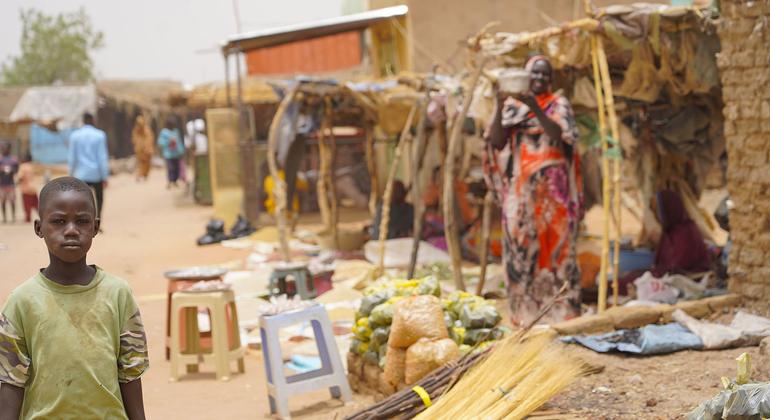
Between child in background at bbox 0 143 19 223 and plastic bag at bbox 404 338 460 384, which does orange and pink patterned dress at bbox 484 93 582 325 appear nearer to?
plastic bag at bbox 404 338 460 384

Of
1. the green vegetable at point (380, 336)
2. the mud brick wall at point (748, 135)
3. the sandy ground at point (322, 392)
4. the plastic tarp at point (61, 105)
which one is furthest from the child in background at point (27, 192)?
the plastic tarp at point (61, 105)

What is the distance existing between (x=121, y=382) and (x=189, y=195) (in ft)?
62.4

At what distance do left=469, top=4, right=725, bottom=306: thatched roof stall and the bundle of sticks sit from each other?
194cm

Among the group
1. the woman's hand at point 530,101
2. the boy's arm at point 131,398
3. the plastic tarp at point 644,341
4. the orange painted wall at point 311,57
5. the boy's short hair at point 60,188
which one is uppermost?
the orange painted wall at point 311,57

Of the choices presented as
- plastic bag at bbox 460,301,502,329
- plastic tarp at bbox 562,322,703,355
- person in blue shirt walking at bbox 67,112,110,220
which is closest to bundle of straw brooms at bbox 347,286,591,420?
plastic bag at bbox 460,301,502,329

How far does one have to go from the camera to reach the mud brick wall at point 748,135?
6.00m

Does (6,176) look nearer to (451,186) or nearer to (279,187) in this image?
(279,187)

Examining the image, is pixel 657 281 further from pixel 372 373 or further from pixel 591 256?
pixel 372 373

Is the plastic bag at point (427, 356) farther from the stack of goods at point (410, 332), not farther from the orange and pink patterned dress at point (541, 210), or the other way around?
the orange and pink patterned dress at point (541, 210)

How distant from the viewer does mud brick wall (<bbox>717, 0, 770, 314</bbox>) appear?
6.00 metres

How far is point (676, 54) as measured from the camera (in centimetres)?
676

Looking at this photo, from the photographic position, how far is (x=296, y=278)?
28.7ft

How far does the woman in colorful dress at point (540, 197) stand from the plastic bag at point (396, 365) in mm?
1857

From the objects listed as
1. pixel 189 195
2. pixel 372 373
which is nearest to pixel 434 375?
pixel 372 373
